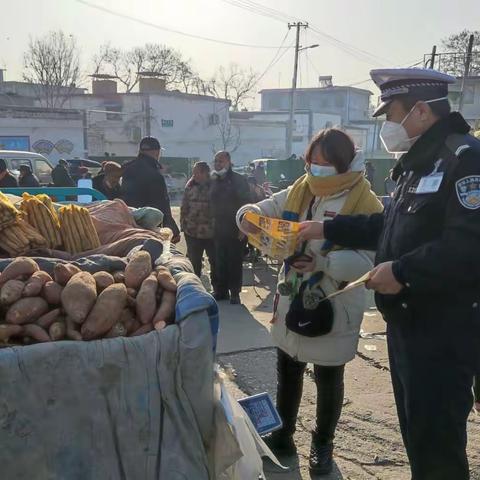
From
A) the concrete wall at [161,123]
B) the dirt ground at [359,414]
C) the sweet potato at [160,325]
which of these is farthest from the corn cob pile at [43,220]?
the concrete wall at [161,123]

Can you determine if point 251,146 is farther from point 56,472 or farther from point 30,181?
point 56,472

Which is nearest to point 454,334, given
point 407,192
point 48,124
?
point 407,192

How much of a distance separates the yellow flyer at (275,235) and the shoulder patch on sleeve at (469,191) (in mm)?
942

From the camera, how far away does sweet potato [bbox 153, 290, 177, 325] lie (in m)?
2.10

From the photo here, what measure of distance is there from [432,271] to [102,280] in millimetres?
1270

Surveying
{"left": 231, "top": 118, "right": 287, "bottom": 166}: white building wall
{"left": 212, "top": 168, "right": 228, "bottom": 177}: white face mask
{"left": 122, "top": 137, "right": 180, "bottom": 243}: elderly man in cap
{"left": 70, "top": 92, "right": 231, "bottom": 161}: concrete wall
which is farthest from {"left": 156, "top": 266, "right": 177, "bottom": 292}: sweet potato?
{"left": 231, "top": 118, "right": 287, "bottom": 166}: white building wall

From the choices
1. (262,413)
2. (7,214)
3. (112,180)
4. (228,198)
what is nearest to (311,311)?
(262,413)

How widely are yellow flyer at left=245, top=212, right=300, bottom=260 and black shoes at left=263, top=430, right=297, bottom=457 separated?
108 cm

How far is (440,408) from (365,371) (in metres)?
2.46

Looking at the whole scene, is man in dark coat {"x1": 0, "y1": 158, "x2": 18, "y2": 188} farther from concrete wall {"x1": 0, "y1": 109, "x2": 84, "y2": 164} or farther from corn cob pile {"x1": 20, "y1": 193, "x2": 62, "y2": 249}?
concrete wall {"x1": 0, "y1": 109, "x2": 84, "y2": 164}

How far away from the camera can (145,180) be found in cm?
604

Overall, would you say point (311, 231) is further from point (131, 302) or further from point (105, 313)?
point (105, 313)

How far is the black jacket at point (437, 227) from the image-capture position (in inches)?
81.0

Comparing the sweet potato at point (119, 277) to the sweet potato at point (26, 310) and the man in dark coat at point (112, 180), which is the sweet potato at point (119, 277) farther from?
the man in dark coat at point (112, 180)
